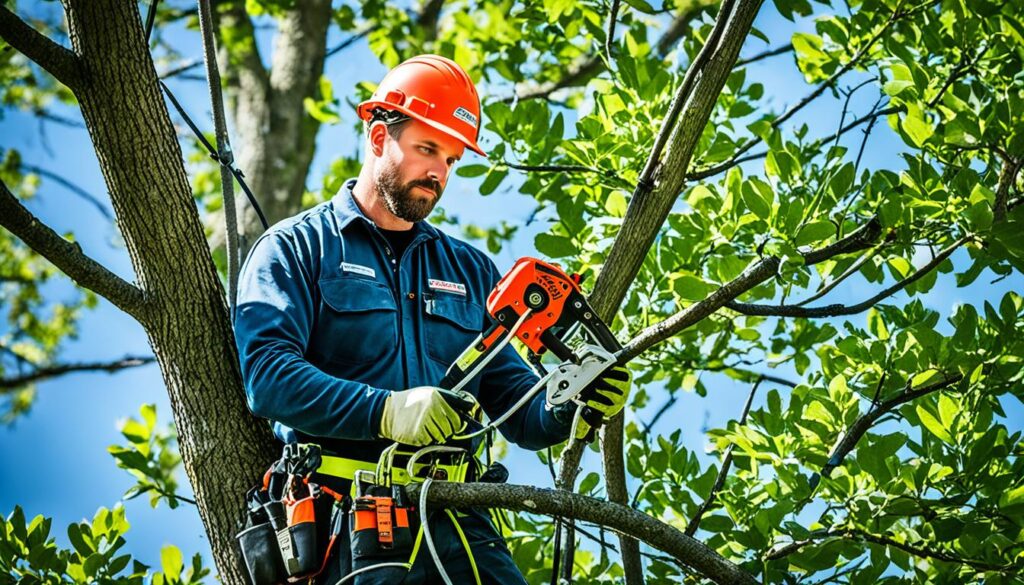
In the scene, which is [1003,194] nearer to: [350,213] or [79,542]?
[350,213]

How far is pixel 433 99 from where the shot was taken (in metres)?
3.53

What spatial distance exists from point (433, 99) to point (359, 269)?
1.94 feet

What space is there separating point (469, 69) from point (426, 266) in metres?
2.68

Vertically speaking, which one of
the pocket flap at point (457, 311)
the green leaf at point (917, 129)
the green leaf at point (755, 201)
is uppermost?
the green leaf at point (917, 129)

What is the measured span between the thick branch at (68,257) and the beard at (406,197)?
768mm

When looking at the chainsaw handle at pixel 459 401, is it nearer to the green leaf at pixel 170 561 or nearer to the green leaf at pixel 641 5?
the green leaf at pixel 641 5

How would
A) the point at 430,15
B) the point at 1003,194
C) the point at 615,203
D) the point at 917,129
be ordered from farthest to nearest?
the point at 430,15 → the point at 615,203 → the point at 917,129 → the point at 1003,194

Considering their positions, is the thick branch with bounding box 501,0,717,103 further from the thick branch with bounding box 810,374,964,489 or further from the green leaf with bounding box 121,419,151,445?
the thick branch with bounding box 810,374,964,489

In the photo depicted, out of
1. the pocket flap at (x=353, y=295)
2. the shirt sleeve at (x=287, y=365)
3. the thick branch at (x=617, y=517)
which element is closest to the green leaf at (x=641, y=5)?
the pocket flap at (x=353, y=295)

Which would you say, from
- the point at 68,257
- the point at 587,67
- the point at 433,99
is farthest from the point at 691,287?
the point at 587,67

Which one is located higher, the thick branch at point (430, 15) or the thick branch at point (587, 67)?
the thick branch at point (430, 15)

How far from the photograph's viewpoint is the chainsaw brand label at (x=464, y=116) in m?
3.56

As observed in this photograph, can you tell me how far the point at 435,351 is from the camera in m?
3.36

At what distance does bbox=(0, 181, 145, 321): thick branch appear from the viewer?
305 cm
